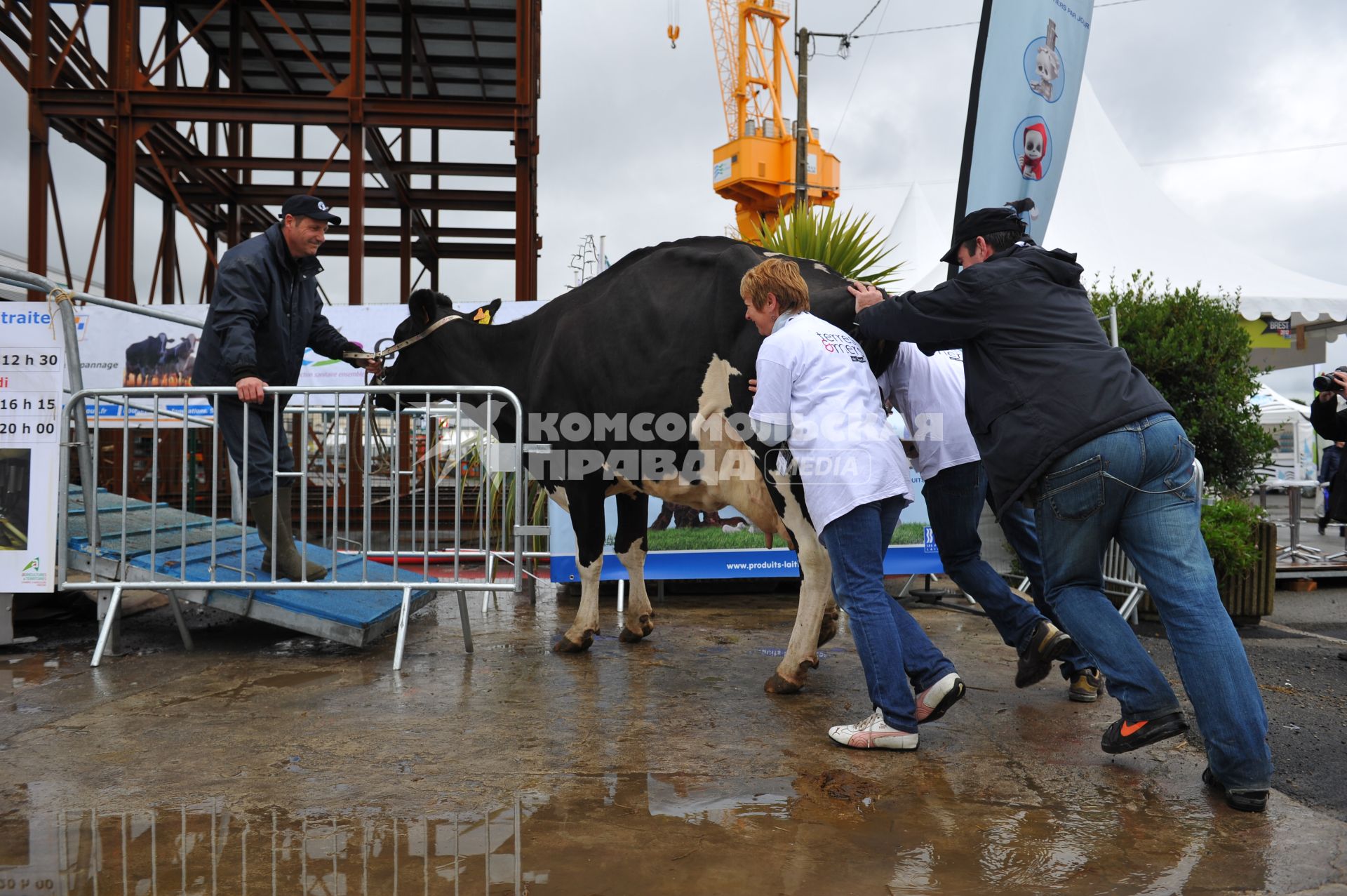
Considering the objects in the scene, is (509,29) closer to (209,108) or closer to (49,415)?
(209,108)

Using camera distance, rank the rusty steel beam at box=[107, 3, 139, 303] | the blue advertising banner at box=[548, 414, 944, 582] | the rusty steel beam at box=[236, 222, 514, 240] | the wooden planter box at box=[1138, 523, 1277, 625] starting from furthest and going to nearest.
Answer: the rusty steel beam at box=[236, 222, 514, 240] < the rusty steel beam at box=[107, 3, 139, 303] < the blue advertising banner at box=[548, 414, 944, 582] < the wooden planter box at box=[1138, 523, 1277, 625]

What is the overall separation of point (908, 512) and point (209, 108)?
380 inches

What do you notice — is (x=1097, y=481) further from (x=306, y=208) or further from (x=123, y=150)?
(x=123, y=150)

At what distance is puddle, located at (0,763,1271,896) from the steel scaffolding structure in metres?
9.85

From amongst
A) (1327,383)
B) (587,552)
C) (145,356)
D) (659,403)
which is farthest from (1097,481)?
(145,356)

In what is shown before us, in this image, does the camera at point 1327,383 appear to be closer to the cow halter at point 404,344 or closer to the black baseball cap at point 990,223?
the black baseball cap at point 990,223

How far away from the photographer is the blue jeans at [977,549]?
3887 mm

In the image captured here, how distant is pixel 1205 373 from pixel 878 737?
566 cm

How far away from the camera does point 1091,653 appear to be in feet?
10.1

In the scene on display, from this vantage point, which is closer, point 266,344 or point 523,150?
point 266,344

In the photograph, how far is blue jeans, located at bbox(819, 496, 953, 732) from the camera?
330 cm

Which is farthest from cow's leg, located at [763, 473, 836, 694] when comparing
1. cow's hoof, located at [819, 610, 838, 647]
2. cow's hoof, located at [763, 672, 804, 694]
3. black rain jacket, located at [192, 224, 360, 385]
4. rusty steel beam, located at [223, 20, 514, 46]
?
rusty steel beam, located at [223, 20, 514, 46]

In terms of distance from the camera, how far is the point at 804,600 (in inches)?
163

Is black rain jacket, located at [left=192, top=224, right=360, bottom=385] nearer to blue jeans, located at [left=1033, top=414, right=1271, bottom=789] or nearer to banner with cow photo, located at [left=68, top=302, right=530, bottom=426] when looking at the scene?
banner with cow photo, located at [left=68, top=302, right=530, bottom=426]
